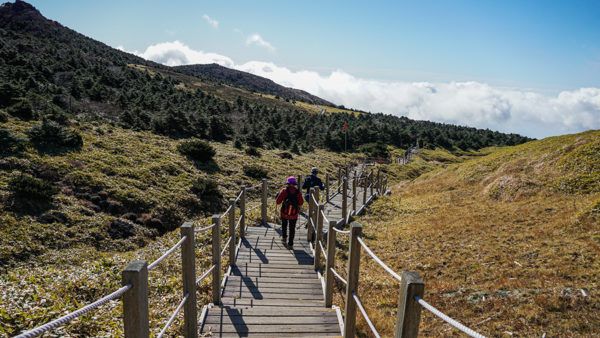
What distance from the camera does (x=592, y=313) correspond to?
21.8ft

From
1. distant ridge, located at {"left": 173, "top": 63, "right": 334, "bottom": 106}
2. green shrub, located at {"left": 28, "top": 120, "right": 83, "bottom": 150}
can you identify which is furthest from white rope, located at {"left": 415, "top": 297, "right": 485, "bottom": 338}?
distant ridge, located at {"left": 173, "top": 63, "right": 334, "bottom": 106}

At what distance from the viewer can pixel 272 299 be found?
739cm

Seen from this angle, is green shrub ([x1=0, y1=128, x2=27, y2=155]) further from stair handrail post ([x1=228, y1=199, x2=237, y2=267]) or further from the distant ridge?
the distant ridge

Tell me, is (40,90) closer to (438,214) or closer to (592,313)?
(438,214)

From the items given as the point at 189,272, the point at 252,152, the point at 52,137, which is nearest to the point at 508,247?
the point at 189,272

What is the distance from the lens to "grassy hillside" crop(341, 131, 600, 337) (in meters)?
6.99

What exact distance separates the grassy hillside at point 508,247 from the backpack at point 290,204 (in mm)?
2550

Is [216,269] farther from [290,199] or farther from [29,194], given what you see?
[29,194]

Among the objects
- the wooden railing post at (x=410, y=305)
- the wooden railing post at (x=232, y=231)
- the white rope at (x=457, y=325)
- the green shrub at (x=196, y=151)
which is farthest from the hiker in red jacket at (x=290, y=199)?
the green shrub at (x=196, y=151)

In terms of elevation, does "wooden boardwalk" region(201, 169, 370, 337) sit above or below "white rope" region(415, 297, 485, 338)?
below

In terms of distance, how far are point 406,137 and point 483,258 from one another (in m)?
57.7

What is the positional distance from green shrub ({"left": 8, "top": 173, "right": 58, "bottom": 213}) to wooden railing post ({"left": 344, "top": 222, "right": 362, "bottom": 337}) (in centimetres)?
1289

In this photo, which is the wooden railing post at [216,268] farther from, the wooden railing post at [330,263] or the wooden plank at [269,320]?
the wooden railing post at [330,263]

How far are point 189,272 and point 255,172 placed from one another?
21561mm
